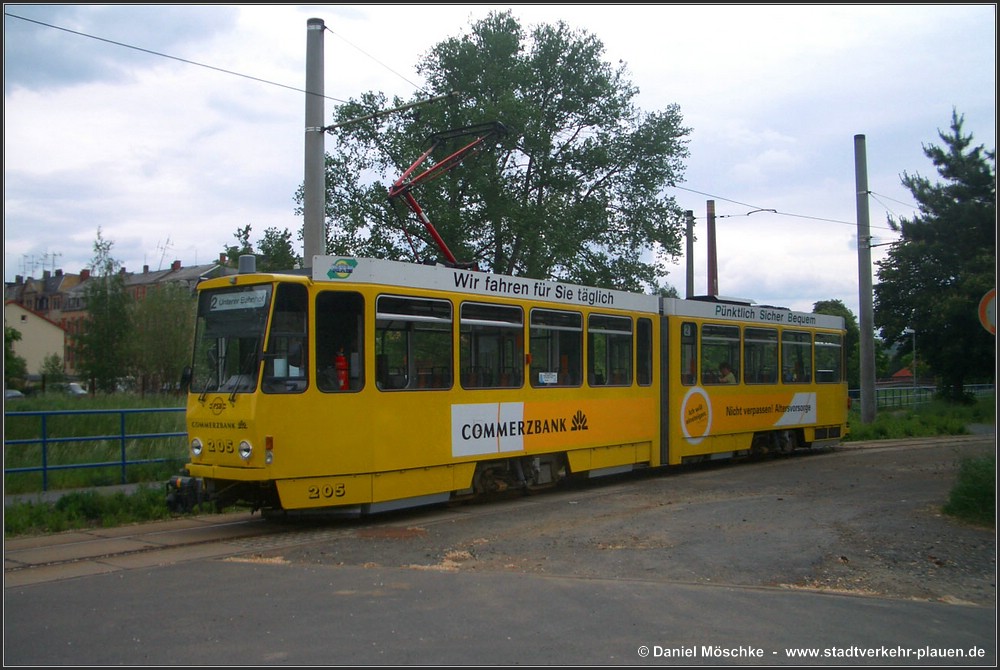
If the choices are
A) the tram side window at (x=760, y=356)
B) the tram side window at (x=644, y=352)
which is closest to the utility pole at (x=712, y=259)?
the tram side window at (x=760, y=356)

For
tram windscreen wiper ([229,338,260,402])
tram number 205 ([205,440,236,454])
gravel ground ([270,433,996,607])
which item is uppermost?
tram windscreen wiper ([229,338,260,402])

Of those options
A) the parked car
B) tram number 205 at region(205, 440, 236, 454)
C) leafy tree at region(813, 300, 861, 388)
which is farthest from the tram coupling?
leafy tree at region(813, 300, 861, 388)

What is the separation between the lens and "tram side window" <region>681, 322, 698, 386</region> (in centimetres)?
1599

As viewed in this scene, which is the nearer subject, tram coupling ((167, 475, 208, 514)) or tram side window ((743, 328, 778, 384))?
tram coupling ((167, 475, 208, 514))

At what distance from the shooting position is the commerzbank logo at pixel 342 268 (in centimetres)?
1031

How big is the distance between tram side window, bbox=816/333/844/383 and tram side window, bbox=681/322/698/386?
5.24 m

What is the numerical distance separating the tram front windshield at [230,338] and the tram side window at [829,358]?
14.2 meters

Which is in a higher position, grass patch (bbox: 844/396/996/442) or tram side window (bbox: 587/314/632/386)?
tram side window (bbox: 587/314/632/386)

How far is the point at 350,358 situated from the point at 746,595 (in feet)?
17.4

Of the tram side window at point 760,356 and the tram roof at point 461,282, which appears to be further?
the tram side window at point 760,356

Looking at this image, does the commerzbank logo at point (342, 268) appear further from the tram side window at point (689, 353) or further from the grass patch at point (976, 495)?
the grass patch at point (976, 495)

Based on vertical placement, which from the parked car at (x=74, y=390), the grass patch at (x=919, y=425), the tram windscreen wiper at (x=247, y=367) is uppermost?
the tram windscreen wiper at (x=247, y=367)

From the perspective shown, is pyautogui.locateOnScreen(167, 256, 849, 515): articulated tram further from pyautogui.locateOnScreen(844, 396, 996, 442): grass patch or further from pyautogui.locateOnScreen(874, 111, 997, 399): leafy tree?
pyautogui.locateOnScreen(874, 111, 997, 399): leafy tree

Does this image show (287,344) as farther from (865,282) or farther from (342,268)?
(865,282)
